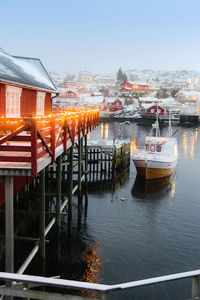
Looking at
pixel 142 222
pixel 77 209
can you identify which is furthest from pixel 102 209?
pixel 142 222

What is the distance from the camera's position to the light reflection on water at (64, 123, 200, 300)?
13266 mm

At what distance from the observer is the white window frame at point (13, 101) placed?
15.8 metres

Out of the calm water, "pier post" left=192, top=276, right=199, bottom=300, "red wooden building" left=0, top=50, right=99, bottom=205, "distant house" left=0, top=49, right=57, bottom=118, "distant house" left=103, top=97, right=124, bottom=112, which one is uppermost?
"distant house" left=103, top=97, right=124, bottom=112

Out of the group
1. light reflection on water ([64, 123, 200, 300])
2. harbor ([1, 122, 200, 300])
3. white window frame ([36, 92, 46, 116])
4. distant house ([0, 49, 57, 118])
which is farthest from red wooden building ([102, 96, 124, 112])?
white window frame ([36, 92, 46, 116])

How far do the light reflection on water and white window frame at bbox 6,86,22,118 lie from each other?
7.67 m

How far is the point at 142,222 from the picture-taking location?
19328 millimetres

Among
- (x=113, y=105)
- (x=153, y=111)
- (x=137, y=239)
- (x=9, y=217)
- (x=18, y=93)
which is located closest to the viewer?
(x=9, y=217)

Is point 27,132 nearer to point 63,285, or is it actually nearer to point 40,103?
point 40,103

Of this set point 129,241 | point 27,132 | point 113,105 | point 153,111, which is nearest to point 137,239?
point 129,241

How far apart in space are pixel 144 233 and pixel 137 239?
3.05ft

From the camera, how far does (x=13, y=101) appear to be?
650 inches

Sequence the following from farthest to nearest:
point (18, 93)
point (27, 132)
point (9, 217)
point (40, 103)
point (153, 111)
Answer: point (153, 111), point (40, 103), point (18, 93), point (27, 132), point (9, 217)

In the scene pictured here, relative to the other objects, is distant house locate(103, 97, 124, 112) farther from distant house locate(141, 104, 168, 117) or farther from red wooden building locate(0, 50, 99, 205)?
red wooden building locate(0, 50, 99, 205)

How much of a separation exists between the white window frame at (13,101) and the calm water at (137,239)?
736 centimetres
